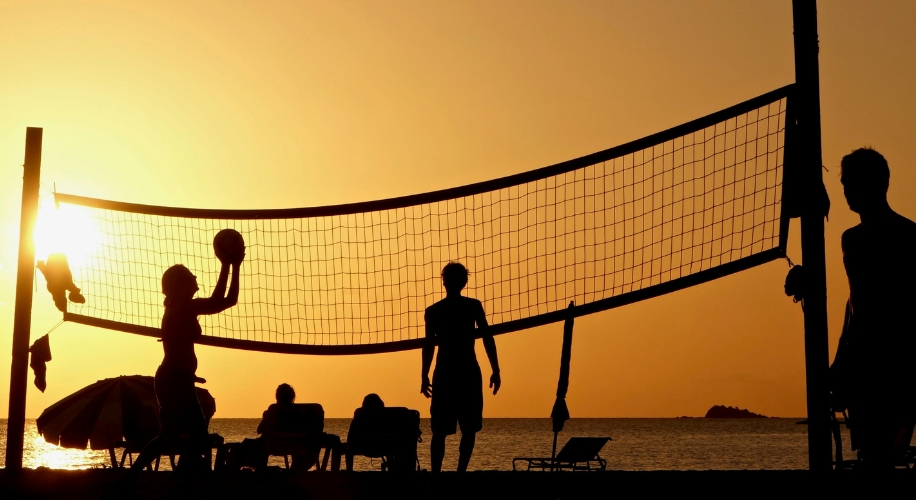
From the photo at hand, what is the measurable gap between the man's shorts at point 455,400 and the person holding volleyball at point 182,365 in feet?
4.99

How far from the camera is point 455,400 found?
7582 millimetres

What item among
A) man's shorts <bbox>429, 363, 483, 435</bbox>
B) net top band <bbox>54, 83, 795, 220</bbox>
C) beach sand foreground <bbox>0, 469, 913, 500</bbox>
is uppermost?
net top band <bbox>54, 83, 795, 220</bbox>

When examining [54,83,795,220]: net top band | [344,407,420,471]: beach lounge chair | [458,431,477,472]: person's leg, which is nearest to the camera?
[458,431,477,472]: person's leg

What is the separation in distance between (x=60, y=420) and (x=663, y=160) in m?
9.09

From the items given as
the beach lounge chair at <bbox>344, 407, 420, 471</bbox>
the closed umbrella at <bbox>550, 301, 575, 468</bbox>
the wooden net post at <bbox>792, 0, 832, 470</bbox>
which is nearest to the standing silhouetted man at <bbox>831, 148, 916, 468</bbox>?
the wooden net post at <bbox>792, 0, 832, 470</bbox>

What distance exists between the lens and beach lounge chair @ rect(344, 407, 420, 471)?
10.5m

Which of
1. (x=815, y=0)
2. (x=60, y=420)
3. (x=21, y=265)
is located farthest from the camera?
(x=60, y=420)

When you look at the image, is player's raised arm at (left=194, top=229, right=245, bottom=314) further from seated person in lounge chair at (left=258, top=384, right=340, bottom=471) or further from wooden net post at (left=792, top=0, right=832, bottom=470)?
seated person in lounge chair at (left=258, top=384, right=340, bottom=471)

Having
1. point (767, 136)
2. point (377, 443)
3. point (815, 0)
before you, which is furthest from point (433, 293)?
point (815, 0)

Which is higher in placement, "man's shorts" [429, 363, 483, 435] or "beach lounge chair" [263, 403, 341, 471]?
"man's shorts" [429, 363, 483, 435]

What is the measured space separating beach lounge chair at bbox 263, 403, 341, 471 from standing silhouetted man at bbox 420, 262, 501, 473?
3137 mm

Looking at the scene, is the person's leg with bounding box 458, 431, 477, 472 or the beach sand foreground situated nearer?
the beach sand foreground

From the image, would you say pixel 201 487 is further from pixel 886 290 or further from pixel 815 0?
pixel 815 0

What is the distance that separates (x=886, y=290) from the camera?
460 centimetres
